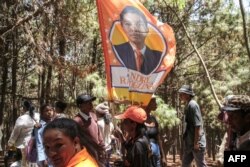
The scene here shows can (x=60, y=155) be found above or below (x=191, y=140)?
above

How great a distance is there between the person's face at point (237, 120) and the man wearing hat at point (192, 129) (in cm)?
386

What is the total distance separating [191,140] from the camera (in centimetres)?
779

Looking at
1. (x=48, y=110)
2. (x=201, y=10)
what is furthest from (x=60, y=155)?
(x=201, y=10)

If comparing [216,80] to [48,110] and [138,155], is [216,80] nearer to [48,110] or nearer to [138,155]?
[48,110]

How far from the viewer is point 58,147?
2.71m

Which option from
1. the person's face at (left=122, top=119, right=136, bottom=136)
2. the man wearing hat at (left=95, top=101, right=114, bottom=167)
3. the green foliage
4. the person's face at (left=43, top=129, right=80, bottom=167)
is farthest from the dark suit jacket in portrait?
the green foliage

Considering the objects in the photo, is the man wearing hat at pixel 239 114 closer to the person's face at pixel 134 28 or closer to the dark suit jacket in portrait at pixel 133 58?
the dark suit jacket in portrait at pixel 133 58

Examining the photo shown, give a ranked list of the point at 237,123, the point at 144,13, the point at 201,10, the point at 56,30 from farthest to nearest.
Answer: the point at 201,10
the point at 56,30
the point at 144,13
the point at 237,123

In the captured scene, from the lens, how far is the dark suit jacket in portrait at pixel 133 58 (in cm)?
655

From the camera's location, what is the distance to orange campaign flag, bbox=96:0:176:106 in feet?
20.7

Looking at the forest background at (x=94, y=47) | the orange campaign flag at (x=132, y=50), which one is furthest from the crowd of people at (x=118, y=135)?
the forest background at (x=94, y=47)

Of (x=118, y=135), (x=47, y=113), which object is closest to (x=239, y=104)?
(x=118, y=135)

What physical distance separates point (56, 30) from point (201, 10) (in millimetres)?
9207

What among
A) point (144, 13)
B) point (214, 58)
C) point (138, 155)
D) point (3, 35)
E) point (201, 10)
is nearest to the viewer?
point (138, 155)
